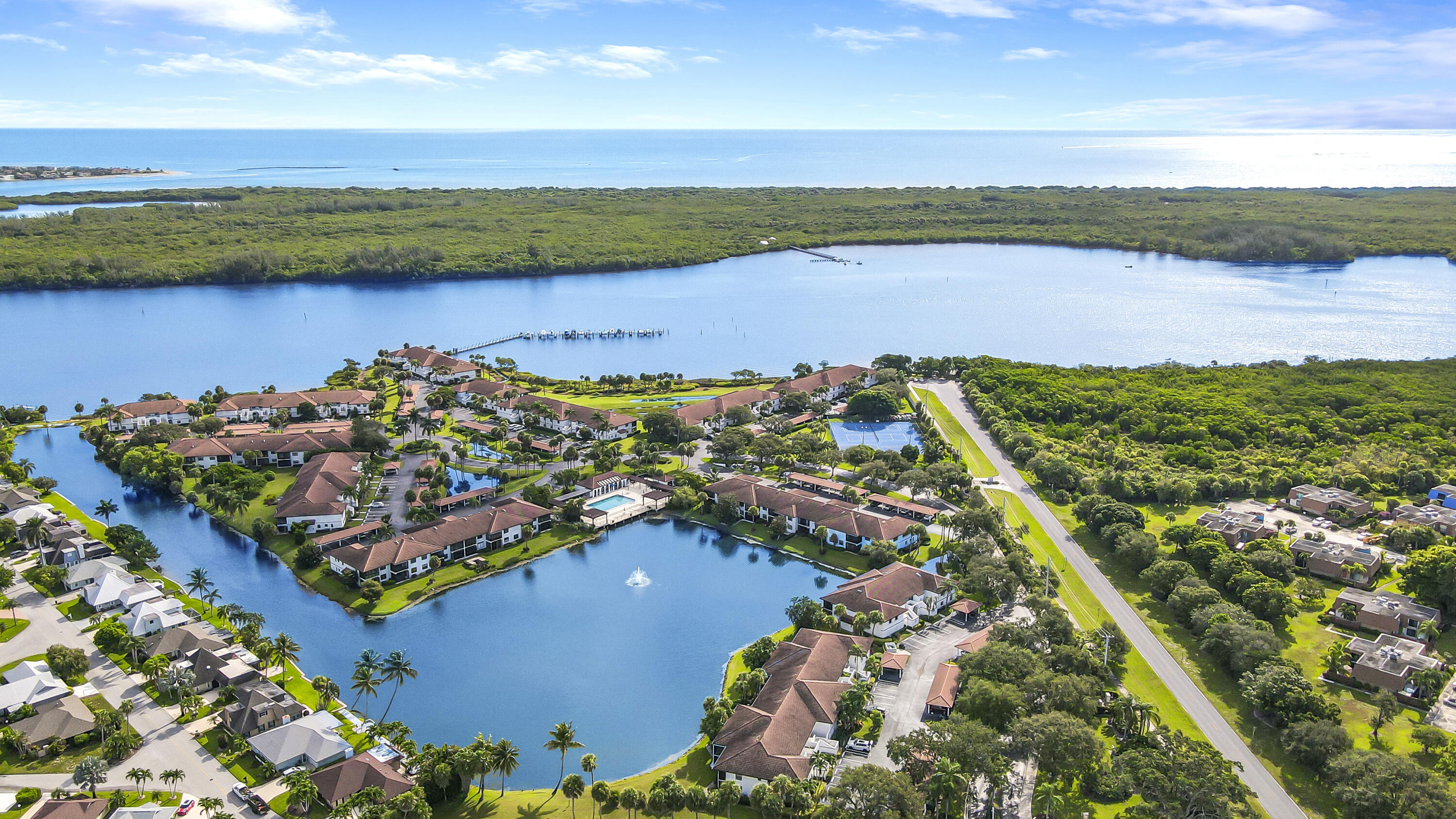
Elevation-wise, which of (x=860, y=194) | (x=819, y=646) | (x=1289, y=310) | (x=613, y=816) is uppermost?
(x=860, y=194)

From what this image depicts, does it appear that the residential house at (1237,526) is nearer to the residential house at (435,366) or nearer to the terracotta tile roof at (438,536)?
the terracotta tile roof at (438,536)

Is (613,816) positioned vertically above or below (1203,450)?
below

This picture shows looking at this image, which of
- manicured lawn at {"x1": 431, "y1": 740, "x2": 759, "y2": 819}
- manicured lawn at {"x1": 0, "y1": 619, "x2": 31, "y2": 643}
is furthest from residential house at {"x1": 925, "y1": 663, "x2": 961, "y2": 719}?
manicured lawn at {"x1": 0, "y1": 619, "x2": 31, "y2": 643}

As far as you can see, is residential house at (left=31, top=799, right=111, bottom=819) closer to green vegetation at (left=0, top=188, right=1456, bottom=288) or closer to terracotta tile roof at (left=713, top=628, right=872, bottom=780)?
terracotta tile roof at (left=713, top=628, right=872, bottom=780)

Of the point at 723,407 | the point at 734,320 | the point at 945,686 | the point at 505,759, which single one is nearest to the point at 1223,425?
the point at 723,407

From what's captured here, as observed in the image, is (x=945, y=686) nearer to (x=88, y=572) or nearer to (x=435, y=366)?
(x=88, y=572)

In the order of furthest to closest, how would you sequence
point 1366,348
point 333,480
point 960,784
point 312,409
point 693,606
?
1. point 1366,348
2. point 312,409
3. point 333,480
4. point 693,606
5. point 960,784

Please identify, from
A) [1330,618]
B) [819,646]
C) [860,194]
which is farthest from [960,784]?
[860,194]

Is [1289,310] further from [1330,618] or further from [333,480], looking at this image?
[333,480]
